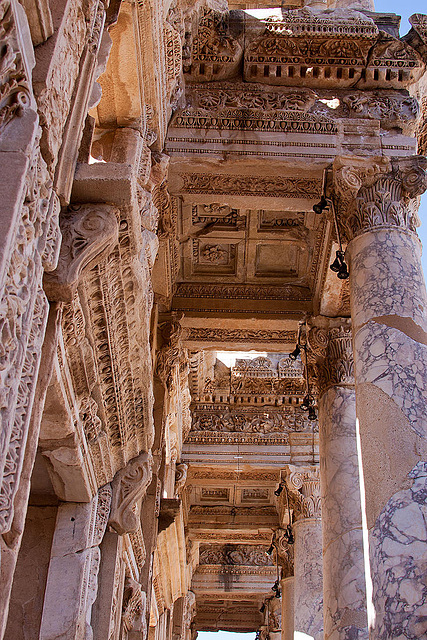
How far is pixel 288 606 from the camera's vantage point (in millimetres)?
11859

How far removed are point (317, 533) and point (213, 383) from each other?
2972 mm

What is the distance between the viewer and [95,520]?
15.9 feet

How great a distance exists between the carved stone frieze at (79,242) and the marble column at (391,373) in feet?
7.67

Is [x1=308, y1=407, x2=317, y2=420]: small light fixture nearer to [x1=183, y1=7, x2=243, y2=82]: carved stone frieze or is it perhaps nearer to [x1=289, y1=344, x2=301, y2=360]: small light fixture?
[x1=289, y1=344, x2=301, y2=360]: small light fixture

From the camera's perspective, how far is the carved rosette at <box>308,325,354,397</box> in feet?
25.2

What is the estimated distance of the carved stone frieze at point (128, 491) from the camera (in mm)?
5098

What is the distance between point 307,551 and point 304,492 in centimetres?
107

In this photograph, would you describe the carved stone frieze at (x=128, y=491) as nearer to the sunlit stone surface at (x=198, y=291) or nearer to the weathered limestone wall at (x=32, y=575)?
the sunlit stone surface at (x=198, y=291)

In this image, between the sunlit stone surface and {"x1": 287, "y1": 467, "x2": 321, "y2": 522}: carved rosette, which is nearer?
the sunlit stone surface

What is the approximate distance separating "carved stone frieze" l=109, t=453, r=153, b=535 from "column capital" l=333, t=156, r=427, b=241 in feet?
8.16

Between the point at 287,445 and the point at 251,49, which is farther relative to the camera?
the point at 287,445

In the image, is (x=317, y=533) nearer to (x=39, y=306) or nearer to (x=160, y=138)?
(x=160, y=138)

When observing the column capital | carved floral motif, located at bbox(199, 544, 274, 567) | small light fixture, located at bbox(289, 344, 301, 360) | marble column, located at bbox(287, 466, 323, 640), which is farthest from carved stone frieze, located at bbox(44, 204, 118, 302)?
carved floral motif, located at bbox(199, 544, 274, 567)

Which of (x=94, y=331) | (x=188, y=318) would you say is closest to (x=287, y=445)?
(x=188, y=318)
